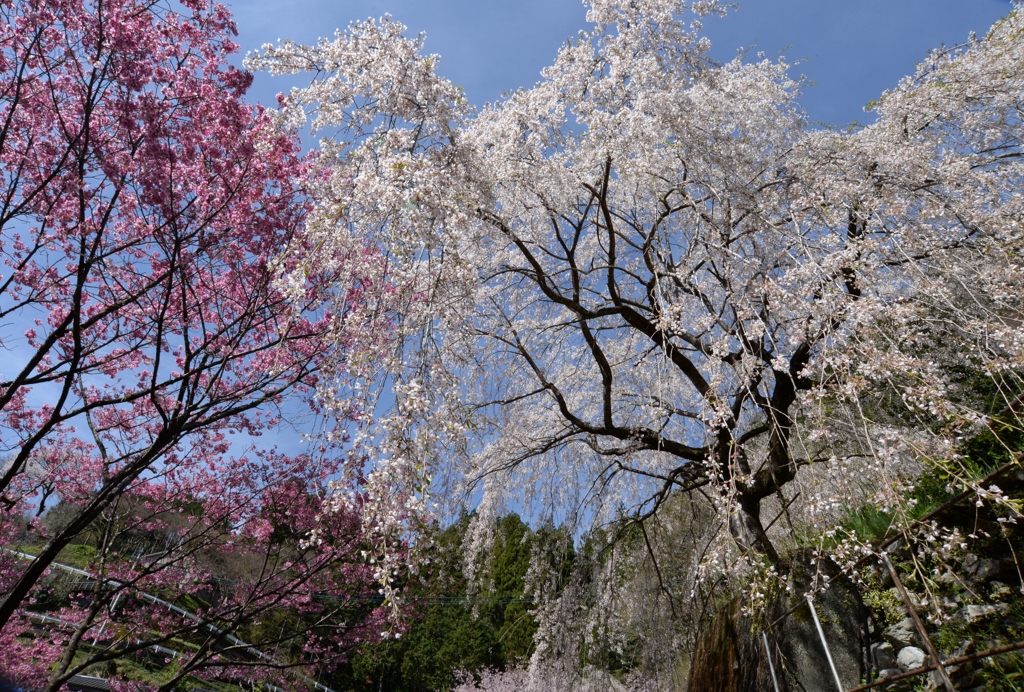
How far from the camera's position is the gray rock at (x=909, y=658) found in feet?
10.6

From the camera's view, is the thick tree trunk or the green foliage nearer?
the thick tree trunk

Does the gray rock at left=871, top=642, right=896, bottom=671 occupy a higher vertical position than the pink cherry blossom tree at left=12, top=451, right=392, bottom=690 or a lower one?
lower

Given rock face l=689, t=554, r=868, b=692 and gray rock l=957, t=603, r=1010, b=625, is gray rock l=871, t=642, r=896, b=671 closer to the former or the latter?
rock face l=689, t=554, r=868, b=692

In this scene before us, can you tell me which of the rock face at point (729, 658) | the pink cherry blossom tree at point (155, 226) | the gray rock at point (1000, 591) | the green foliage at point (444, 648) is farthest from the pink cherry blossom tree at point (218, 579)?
the green foliage at point (444, 648)

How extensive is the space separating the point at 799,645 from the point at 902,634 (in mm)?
619

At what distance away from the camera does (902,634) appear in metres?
3.45

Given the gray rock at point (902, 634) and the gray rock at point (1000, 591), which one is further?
the gray rock at point (902, 634)

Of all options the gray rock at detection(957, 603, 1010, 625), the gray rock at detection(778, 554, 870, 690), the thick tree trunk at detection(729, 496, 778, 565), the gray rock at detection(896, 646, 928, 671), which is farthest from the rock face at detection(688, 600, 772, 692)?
the gray rock at detection(957, 603, 1010, 625)

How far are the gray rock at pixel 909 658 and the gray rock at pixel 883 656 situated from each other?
45mm

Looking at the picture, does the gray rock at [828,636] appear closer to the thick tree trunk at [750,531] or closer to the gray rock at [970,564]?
the thick tree trunk at [750,531]

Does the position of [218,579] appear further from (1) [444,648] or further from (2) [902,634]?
(1) [444,648]

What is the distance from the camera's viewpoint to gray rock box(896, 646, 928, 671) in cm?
325

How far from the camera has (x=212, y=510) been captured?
574 cm

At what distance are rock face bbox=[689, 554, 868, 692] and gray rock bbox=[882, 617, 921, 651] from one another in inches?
8.5
